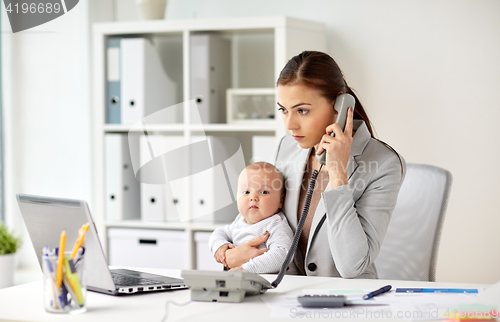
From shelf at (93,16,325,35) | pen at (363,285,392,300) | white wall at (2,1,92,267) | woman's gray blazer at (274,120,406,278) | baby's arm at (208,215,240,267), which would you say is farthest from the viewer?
white wall at (2,1,92,267)

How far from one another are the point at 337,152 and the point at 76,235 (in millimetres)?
726

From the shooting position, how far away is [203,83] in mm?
2623

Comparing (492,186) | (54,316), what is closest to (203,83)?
(492,186)

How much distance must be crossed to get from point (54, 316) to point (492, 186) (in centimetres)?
223

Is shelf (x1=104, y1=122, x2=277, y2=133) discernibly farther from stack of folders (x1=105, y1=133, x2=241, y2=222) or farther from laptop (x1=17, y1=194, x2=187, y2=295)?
laptop (x1=17, y1=194, x2=187, y2=295)

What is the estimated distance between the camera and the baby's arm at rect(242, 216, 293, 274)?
4.89 ft

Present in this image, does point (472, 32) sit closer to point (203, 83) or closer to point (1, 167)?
point (203, 83)

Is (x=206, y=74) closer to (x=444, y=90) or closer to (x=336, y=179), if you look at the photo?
(x=444, y=90)

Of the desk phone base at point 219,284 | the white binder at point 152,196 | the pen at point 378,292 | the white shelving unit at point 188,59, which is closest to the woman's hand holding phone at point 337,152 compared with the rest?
the pen at point 378,292

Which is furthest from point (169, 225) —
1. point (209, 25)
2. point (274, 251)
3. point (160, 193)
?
point (274, 251)

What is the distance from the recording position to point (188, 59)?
8.62ft

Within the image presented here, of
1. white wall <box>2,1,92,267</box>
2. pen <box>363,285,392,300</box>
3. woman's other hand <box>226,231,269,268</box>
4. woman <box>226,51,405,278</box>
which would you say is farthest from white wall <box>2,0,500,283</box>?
pen <box>363,285,392,300</box>

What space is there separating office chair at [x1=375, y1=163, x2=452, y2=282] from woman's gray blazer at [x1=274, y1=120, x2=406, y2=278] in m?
0.20

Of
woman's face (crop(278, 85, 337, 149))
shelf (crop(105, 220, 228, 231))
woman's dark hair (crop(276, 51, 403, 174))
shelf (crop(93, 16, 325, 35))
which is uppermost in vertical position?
shelf (crop(93, 16, 325, 35))
